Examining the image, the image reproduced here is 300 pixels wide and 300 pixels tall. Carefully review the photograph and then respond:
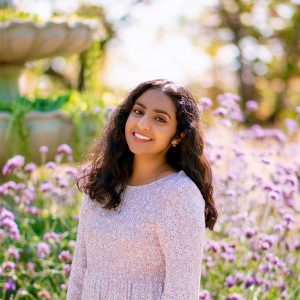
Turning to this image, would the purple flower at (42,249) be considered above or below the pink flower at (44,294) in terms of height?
above

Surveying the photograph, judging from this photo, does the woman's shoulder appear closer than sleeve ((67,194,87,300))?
Yes

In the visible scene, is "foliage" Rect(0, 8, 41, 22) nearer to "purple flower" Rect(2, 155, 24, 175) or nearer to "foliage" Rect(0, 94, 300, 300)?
"foliage" Rect(0, 94, 300, 300)

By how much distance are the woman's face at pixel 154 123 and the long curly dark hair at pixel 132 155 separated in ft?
0.07

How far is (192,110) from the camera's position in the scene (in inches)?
80.0

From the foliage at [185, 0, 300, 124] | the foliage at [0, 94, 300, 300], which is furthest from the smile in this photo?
the foliage at [185, 0, 300, 124]

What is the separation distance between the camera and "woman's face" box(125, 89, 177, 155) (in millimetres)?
1973

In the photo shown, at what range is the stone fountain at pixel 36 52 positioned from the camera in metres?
4.41

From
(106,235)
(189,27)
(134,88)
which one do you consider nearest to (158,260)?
(106,235)

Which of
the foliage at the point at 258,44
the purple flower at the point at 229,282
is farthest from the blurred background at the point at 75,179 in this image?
the foliage at the point at 258,44

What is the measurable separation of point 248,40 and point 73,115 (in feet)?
48.6

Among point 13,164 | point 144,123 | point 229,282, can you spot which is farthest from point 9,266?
point 144,123

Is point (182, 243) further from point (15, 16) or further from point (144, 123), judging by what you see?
point (15, 16)

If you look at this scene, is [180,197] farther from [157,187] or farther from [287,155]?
[287,155]

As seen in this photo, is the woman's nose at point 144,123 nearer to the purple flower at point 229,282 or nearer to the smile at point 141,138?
the smile at point 141,138
